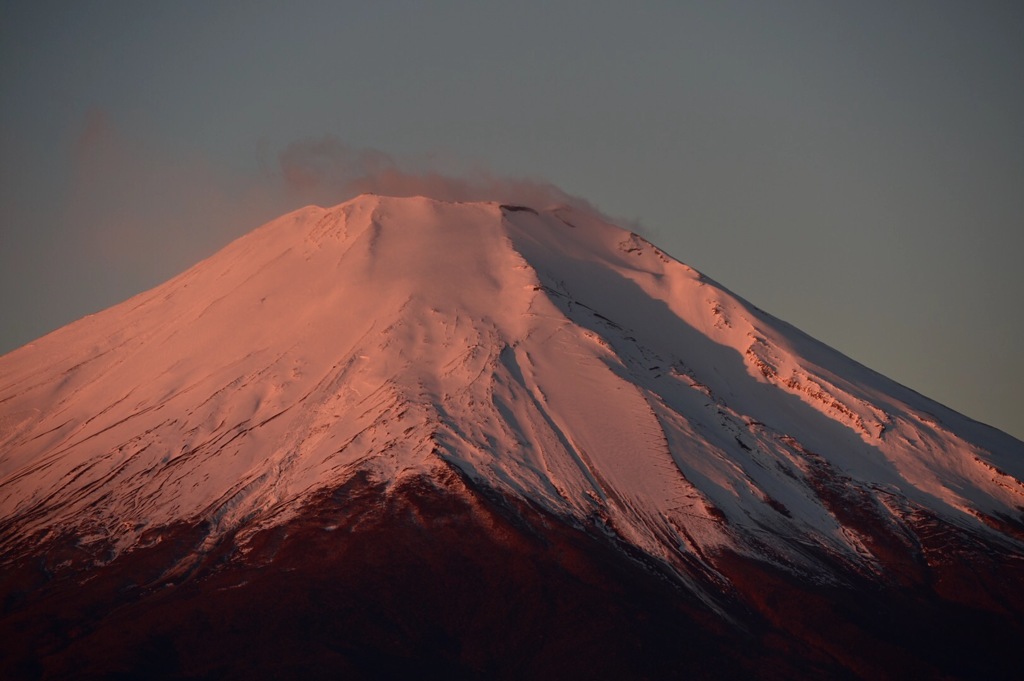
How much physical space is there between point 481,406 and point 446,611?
2366 centimetres

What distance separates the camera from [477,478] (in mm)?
93625

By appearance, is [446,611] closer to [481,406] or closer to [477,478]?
[477,478]

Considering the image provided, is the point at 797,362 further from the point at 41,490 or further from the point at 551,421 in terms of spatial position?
the point at 41,490

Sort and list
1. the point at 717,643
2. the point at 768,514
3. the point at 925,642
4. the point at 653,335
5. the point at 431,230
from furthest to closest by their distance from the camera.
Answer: the point at 431,230 → the point at 653,335 → the point at 768,514 → the point at 925,642 → the point at 717,643

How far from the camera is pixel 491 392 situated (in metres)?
105

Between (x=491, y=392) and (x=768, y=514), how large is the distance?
2300 cm

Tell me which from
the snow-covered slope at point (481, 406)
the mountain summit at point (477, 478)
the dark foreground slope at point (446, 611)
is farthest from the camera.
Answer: the snow-covered slope at point (481, 406)

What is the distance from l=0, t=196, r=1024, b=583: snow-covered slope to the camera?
95.1 m

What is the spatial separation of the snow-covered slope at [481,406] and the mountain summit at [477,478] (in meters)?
0.30

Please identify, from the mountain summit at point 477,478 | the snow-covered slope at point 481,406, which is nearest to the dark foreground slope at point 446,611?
the mountain summit at point 477,478

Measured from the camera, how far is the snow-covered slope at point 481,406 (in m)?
95.1

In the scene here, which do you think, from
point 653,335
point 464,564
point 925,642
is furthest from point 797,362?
point 464,564

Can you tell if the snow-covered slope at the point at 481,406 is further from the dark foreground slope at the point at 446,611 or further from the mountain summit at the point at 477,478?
the dark foreground slope at the point at 446,611

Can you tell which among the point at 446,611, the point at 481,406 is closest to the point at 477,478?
the point at 481,406
